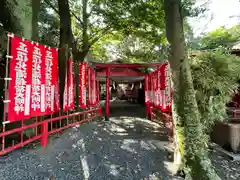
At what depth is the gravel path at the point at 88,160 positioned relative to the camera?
3707 millimetres

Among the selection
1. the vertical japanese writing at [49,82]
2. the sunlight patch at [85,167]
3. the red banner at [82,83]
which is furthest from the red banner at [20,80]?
the red banner at [82,83]

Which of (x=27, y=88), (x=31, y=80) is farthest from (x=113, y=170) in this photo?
(x=31, y=80)

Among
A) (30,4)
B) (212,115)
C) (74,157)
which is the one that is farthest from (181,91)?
(30,4)

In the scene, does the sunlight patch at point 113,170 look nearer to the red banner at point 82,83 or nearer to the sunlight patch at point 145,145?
the sunlight patch at point 145,145

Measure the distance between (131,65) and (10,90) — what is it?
8.05 m

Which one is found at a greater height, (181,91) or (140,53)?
(140,53)

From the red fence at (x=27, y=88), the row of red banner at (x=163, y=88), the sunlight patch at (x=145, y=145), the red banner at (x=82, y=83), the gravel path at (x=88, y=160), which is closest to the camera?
the red fence at (x=27, y=88)

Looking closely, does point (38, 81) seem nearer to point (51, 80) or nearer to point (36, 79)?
point (36, 79)

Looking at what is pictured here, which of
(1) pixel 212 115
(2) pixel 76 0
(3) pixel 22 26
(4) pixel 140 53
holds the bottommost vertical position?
(1) pixel 212 115

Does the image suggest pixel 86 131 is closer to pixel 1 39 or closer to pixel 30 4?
pixel 1 39

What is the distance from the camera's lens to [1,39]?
13.6 feet

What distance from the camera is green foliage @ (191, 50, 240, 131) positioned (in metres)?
4.73

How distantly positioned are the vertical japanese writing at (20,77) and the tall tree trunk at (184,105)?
3.13 metres

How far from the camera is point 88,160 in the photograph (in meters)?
4.47
